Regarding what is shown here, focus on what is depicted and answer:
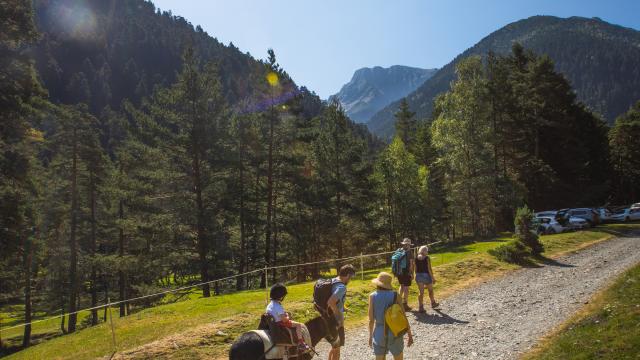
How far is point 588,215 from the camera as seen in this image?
121 feet

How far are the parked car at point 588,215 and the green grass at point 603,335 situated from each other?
28623mm

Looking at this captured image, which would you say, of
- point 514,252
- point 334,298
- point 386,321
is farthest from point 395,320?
point 514,252

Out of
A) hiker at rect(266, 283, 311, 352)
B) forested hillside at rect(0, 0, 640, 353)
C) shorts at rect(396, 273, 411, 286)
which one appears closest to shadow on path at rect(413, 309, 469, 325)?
shorts at rect(396, 273, 411, 286)

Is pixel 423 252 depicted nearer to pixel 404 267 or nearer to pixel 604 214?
pixel 404 267

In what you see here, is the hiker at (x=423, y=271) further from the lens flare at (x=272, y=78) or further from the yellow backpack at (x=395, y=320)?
the lens flare at (x=272, y=78)

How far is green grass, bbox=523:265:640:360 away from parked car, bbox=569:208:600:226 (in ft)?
93.9

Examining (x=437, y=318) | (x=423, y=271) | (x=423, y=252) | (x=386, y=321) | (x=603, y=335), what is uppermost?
(x=423, y=252)

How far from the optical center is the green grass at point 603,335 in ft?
→ 25.4

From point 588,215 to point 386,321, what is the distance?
37.3m

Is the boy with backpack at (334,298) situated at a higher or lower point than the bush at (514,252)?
higher

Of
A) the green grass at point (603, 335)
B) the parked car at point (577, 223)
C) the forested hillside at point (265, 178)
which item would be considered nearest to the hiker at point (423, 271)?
the green grass at point (603, 335)

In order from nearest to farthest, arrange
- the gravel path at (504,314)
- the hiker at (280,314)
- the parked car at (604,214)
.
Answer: the hiker at (280,314)
the gravel path at (504,314)
the parked car at (604,214)

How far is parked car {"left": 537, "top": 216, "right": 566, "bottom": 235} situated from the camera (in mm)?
33344

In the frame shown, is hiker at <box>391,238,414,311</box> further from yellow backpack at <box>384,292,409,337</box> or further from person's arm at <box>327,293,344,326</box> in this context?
yellow backpack at <box>384,292,409,337</box>
